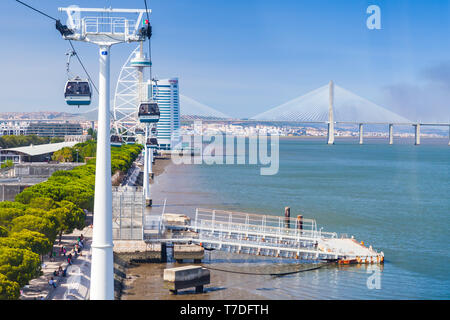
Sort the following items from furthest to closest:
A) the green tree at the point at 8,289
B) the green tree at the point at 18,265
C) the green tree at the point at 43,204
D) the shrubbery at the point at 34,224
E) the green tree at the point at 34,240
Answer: the green tree at the point at 43,204 < the green tree at the point at 34,240 < the shrubbery at the point at 34,224 < the green tree at the point at 18,265 < the green tree at the point at 8,289

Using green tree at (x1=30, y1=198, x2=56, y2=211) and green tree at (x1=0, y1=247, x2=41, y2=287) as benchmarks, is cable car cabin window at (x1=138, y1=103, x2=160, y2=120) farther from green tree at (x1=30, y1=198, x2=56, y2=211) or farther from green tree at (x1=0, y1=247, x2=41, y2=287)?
green tree at (x1=30, y1=198, x2=56, y2=211)

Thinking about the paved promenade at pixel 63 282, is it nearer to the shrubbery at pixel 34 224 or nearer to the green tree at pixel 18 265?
the shrubbery at pixel 34 224

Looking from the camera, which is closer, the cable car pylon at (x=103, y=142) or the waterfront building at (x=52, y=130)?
the cable car pylon at (x=103, y=142)

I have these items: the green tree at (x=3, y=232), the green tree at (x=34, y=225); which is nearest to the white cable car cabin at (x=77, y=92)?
the green tree at (x=3, y=232)

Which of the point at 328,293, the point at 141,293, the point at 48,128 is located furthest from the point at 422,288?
the point at 48,128

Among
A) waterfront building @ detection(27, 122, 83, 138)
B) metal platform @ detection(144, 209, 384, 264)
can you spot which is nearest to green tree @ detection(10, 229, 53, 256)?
metal platform @ detection(144, 209, 384, 264)

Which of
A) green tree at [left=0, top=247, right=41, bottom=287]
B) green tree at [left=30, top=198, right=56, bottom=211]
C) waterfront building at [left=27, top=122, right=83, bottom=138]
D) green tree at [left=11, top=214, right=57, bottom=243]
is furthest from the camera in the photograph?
waterfront building at [left=27, top=122, right=83, bottom=138]
